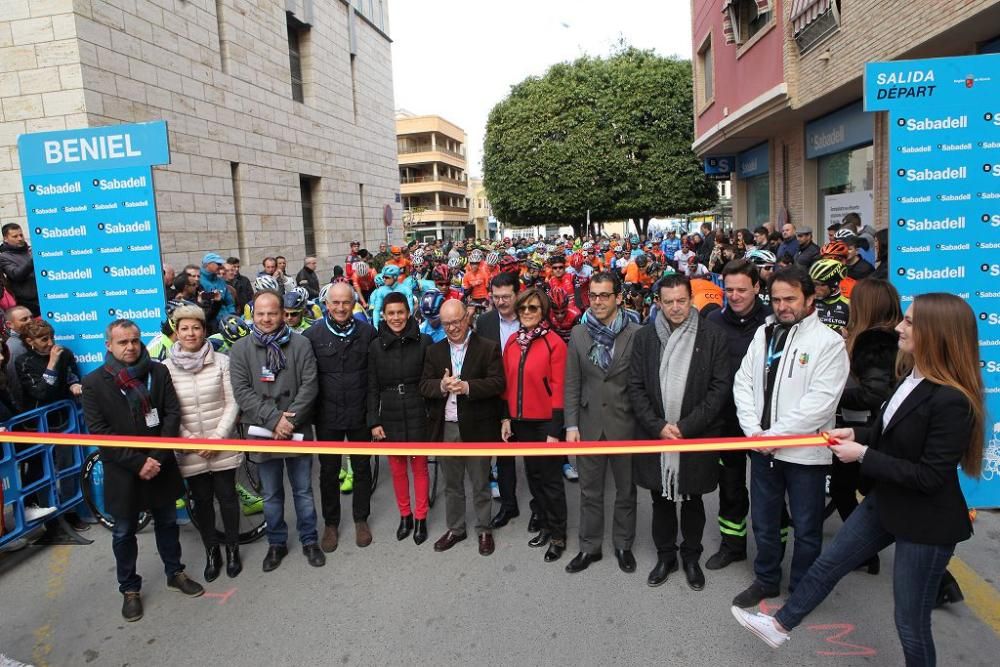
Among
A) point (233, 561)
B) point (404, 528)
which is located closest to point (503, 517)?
point (404, 528)

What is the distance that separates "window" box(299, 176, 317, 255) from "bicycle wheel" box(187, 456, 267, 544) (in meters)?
16.9

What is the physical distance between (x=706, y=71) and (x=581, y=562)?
20.0 meters

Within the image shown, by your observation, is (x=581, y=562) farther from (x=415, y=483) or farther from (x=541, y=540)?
(x=415, y=483)

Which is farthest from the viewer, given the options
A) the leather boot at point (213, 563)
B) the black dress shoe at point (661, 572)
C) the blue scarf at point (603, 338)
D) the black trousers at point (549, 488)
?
the black trousers at point (549, 488)

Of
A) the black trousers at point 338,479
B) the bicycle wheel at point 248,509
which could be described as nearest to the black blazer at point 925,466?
the black trousers at point 338,479

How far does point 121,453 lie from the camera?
3.86 m

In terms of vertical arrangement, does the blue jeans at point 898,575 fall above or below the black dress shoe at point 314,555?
above

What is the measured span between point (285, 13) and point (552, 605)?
21264 mm

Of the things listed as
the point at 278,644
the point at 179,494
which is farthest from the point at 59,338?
the point at 278,644

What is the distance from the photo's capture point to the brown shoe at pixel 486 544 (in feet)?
15.0

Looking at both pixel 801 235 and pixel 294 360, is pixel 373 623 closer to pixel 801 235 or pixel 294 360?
pixel 294 360

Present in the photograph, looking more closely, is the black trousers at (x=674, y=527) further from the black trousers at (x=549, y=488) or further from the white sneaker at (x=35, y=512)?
the white sneaker at (x=35, y=512)

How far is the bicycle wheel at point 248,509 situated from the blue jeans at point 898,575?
3.79 meters

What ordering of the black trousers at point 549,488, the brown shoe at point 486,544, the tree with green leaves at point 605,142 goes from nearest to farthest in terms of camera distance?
the black trousers at point 549,488 < the brown shoe at point 486,544 < the tree with green leaves at point 605,142
